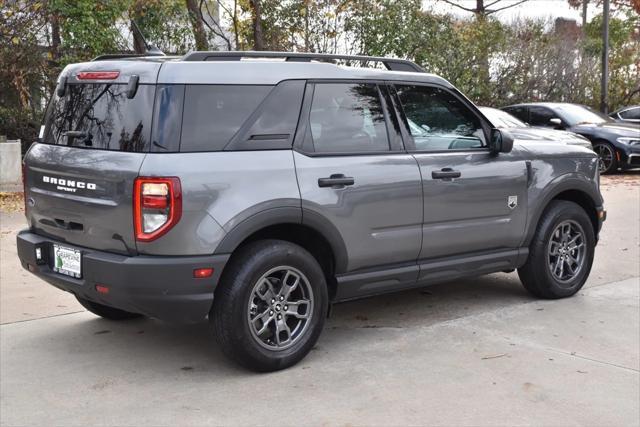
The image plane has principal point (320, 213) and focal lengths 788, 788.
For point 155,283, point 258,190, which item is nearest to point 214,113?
point 258,190

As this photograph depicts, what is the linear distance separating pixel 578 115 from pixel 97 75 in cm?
1385

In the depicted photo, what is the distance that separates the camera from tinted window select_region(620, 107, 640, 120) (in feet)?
67.1

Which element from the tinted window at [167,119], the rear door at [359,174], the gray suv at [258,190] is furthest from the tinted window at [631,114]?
the tinted window at [167,119]

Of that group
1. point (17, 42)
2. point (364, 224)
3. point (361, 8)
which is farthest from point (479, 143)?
point (361, 8)

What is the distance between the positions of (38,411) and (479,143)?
3.49 metres

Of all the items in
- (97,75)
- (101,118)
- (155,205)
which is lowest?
(155,205)

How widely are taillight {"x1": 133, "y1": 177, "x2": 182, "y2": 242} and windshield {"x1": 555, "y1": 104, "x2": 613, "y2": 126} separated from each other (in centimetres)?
1366

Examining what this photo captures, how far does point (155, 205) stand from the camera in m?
4.21

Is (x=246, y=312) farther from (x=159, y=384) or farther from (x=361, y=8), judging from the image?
(x=361, y=8)

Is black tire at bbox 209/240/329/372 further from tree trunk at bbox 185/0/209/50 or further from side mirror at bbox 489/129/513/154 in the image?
tree trunk at bbox 185/0/209/50

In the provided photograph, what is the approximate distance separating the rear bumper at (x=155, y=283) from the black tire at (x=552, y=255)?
2.85 metres

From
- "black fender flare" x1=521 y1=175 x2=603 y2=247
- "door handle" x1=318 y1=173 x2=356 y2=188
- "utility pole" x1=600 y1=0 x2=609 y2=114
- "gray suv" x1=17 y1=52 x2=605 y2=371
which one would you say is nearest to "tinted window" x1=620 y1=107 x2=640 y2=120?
"utility pole" x1=600 y1=0 x2=609 y2=114

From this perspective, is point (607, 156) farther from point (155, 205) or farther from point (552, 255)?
point (155, 205)

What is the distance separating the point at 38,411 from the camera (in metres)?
4.09
